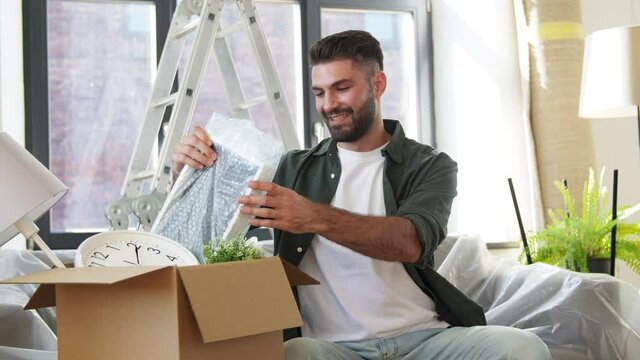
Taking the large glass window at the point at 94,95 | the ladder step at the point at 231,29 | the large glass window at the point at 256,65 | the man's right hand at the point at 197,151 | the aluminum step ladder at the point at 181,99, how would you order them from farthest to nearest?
the large glass window at the point at 256,65
the large glass window at the point at 94,95
the ladder step at the point at 231,29
the aluminum step ladder at the point at 181,99
the man's right hand at the point at 197,151

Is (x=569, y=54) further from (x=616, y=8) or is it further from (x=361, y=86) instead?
(x=361, y=86)

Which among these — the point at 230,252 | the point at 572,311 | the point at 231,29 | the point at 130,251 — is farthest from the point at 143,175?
the point at 572,311

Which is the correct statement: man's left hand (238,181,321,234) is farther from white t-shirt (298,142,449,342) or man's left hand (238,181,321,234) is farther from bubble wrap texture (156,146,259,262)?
white t-shirt (298,142,449,342)

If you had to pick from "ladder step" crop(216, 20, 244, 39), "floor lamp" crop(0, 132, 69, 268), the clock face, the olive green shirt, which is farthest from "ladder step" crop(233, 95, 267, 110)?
"floor lamp" crop(0, 132, 69, 268)

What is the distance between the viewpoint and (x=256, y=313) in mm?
1506

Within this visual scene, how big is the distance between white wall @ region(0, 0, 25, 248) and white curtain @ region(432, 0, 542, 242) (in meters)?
1.87

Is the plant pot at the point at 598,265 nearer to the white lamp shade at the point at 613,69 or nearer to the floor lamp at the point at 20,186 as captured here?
the white lamp shade at the point at 613,69

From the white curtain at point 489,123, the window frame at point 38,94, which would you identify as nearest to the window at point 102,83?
the window frame at point 38,94

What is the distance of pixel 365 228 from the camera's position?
74.8 inches

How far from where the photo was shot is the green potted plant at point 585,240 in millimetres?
3232

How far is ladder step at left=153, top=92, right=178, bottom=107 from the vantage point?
246 centimetres

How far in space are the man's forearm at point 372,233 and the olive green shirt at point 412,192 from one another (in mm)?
40

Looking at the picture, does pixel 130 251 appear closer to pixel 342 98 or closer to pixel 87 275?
pixel 87 275

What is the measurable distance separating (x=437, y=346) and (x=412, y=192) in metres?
0.39
